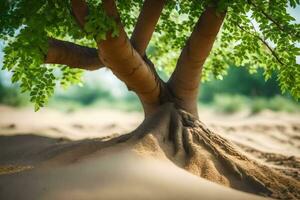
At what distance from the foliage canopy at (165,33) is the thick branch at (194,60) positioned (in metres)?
0.28

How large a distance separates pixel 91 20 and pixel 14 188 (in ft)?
6.39

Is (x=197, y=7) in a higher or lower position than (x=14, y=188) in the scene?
higher

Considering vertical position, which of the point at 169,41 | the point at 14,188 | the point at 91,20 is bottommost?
the point at 14,188

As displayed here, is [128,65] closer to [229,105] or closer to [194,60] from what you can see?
[194,60]

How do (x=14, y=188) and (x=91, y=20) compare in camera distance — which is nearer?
(x=14, y=188)

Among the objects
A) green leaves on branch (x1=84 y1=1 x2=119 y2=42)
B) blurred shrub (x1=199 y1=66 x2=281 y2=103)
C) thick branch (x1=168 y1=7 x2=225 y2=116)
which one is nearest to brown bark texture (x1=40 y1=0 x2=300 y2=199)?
thick branch (x1=168 y1=7 x2=225 y2=116)

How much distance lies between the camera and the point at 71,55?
228 inches

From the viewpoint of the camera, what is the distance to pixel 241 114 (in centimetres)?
1723

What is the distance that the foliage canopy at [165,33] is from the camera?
4.32 m

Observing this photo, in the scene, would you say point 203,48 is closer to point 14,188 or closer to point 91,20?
point 91,20

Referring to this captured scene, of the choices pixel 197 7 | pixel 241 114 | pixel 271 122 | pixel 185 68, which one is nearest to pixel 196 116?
pixel 185 68

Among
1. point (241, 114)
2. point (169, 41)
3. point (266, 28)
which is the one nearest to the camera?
point (266, 28)

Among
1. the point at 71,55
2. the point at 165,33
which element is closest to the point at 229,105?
the point at 165,33

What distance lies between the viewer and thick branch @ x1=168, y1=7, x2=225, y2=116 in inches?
223
